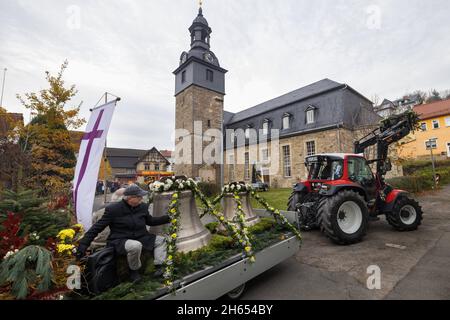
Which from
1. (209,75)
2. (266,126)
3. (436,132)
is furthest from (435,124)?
(209,75)

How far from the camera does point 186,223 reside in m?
3.12

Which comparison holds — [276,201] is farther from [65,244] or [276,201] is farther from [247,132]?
[247,132]

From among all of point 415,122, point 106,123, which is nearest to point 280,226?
point 106,123

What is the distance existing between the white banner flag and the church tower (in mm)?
21336

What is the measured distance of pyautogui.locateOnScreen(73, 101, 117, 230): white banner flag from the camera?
11.1 ft

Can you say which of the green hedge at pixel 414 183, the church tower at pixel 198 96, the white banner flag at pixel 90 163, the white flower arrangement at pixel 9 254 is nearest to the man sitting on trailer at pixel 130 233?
the white flower arrangement at pixel 9 254

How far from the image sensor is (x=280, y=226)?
4105 millimetres

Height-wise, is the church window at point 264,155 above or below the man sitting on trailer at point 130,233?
above

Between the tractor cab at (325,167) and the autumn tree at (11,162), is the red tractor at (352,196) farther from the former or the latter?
the autumn tree at (11,162)

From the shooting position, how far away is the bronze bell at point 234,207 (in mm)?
4062

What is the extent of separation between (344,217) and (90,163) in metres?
5.83
